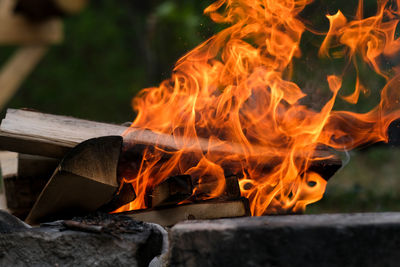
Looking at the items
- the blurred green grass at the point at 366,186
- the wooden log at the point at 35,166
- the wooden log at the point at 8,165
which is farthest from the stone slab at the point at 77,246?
the blurred green grass at the point at 366,186

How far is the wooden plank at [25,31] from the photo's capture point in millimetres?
1985

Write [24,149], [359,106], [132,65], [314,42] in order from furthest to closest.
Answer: [132,65], [359,106], [314,42], [24,149]

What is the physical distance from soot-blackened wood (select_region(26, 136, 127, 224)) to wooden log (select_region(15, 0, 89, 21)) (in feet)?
2.01

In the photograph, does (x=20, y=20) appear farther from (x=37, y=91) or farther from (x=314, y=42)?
(x=37, y=91)

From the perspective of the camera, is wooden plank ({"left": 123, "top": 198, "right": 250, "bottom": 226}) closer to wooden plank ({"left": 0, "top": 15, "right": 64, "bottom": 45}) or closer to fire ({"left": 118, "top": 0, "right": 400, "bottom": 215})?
fire ({"left": 118, "top": 0, "right": 400, "bottom": 215})

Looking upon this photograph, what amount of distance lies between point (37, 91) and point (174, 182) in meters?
7.39

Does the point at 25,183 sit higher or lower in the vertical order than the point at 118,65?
higher

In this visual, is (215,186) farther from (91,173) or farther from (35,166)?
(35,166)

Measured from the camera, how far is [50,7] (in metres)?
1.87

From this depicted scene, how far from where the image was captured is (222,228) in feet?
5.97

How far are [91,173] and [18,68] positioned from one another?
559 mm

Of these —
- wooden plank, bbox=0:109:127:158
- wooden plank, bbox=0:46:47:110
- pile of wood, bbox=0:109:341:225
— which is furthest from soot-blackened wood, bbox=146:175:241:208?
wooden plank, bbox=0:46:47:110

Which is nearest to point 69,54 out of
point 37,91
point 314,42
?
point 37,91

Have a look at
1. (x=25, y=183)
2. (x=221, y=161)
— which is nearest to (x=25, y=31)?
(x=25, y=183)
